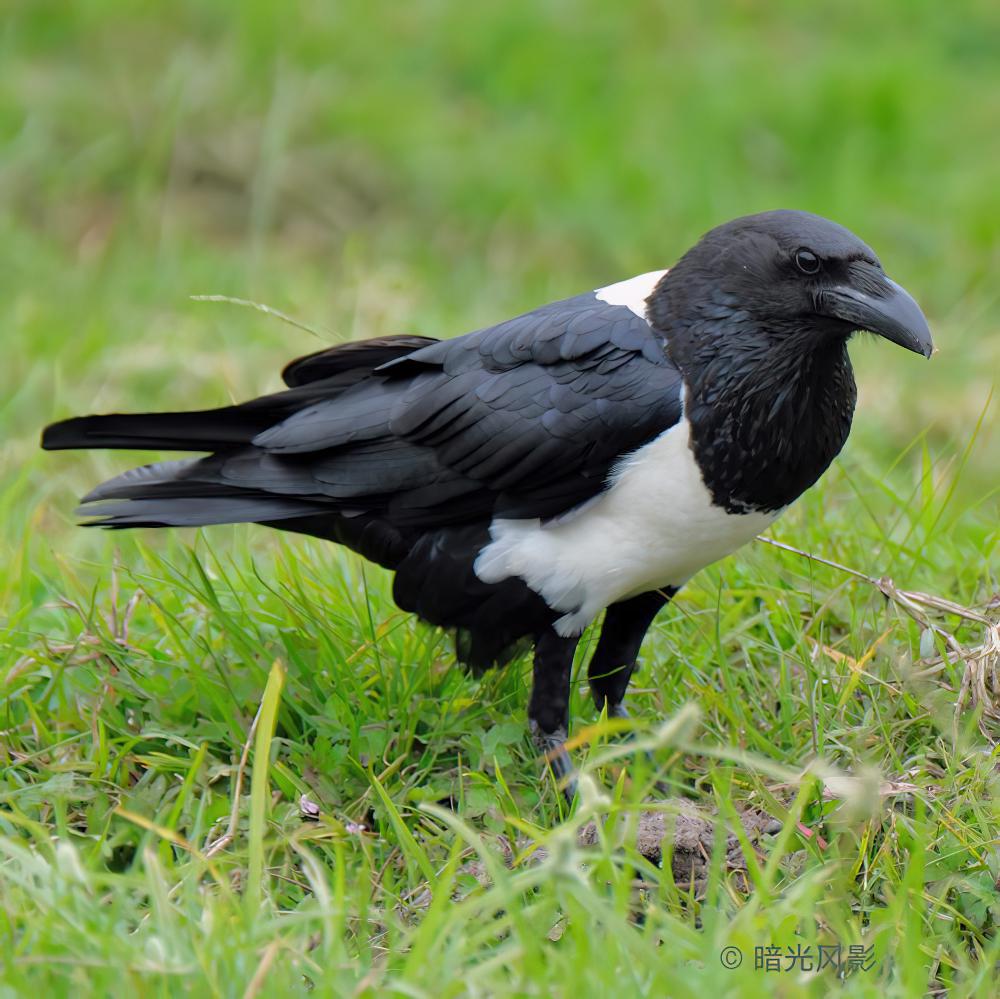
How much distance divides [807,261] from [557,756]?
44.9 inches

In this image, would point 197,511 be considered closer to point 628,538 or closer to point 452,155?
point 628,538

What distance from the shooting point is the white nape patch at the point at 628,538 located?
293cm

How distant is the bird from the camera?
2945 millimetres

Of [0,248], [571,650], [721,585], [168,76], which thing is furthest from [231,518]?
[168,76]

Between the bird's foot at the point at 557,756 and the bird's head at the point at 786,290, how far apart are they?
0.88 meters

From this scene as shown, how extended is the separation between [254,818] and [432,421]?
102cm

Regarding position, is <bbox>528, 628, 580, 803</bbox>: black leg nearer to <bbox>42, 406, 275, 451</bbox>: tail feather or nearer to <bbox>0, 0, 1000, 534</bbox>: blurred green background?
<bbox>42, 406, 275, 451</bbox>: tail feather

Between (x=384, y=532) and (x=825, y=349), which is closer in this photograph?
(x=825, y=349)

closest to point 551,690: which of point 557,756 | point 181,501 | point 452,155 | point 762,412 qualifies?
point 557,756

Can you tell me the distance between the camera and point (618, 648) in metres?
3.33

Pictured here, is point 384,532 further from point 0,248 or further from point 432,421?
point 0,248

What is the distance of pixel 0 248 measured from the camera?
21.4 ft

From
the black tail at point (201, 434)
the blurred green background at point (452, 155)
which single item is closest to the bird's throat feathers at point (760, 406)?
the black tail at point (201, 434)

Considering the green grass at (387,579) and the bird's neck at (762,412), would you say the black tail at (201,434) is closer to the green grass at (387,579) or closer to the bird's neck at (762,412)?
the green grass at (387,579)
